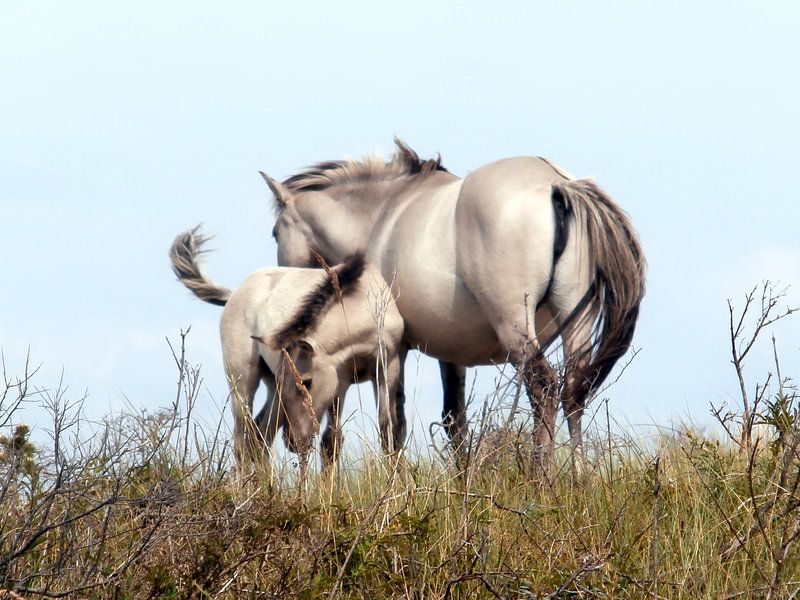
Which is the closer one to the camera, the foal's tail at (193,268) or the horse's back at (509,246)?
the horse's back at (509,246)

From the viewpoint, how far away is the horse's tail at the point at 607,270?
7.80m

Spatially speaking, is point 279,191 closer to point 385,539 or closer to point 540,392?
point 540,392

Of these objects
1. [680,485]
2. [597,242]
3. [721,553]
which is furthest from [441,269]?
[721,553]

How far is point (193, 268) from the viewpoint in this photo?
9508 millimetres

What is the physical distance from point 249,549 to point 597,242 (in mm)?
4214

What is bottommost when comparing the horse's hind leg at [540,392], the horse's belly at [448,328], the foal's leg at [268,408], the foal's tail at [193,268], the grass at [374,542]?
the grass at [374,542]

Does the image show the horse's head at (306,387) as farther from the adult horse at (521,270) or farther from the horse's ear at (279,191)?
the horse's ear at (279,191)

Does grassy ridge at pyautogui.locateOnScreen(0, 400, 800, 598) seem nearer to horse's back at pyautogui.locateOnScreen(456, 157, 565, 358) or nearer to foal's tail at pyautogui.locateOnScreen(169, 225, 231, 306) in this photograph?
horse's back at pyautogui.locateOnScreen(456, 157, 565, 358)

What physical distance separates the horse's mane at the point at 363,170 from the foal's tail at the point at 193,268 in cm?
88

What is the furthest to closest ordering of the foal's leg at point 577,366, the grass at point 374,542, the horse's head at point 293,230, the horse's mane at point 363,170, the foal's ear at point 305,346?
the horse's head at point 293,230
the horse's mane at point 363,170
the foal's ear at point 305,346
the foal's leg at point 577,366
the grass at point 374,542

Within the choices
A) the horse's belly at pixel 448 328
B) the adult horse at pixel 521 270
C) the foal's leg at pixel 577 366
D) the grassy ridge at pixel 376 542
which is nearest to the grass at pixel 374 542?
the grassy ridge at pixel 376 542

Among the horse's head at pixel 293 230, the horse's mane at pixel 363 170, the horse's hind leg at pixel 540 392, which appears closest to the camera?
the horse's hind leg at pixel 540 392

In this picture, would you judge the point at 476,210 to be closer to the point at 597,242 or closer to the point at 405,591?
the point at 597,242

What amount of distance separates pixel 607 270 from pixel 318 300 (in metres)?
1.83
